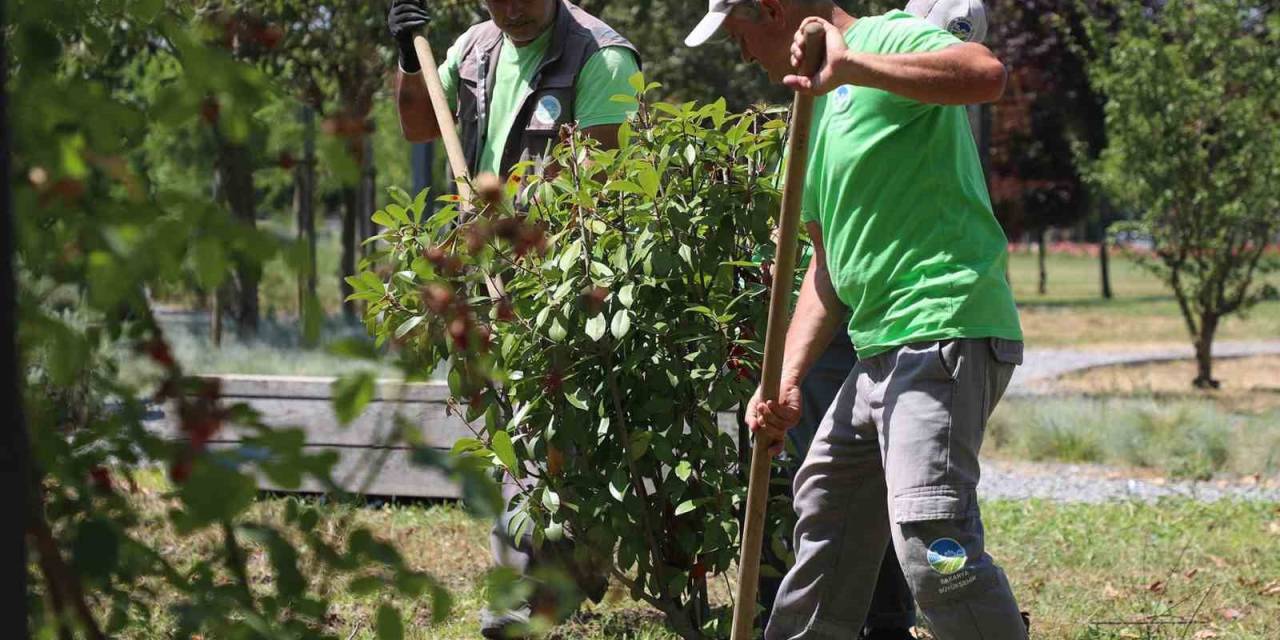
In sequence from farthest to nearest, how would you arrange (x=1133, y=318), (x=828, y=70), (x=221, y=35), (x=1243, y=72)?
(x=1133, y=318)
(x=1243, y=72)
(x=828, y=70)
(x=221, y=35)

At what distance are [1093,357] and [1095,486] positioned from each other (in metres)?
9.55

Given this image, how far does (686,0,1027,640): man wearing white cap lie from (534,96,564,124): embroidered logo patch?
106cm

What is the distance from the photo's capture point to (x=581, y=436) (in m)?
3.63

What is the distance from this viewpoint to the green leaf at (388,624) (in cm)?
155

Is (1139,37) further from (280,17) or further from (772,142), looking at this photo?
(772,142)

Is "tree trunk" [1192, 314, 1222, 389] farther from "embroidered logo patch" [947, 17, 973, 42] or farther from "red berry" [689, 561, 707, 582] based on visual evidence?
"red berry" [689, 561, 707, 582]

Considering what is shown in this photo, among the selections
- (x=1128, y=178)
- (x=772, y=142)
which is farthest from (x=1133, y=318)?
(x=772, y=142)

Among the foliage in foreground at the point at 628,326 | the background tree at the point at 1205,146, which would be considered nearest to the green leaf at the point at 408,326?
the foliage in foreground at the point at 628,326

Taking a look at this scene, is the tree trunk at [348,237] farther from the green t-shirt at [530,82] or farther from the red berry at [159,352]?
the red berry at [159,352]

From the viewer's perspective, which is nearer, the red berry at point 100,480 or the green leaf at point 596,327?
the red berry at point 100,480

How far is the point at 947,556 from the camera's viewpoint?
Result: 10.1ft

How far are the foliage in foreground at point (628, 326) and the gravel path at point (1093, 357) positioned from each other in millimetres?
10383

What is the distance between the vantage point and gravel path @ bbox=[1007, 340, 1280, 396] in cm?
1479

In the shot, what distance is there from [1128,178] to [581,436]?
35.9ft
